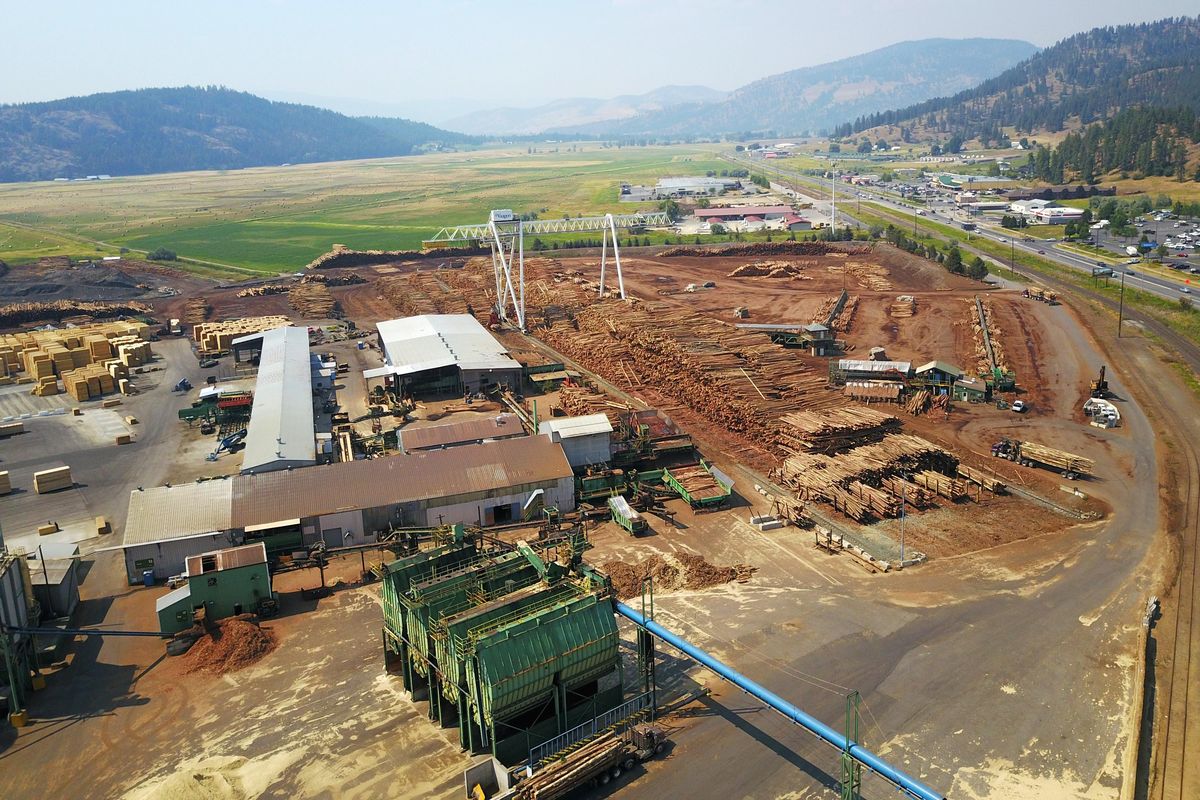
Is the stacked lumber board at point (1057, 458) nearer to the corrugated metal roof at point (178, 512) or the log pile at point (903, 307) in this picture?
the log pile at point (903, 307)

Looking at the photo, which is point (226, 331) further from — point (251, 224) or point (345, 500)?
point (251, 224)

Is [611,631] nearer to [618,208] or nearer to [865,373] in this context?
[865,373]

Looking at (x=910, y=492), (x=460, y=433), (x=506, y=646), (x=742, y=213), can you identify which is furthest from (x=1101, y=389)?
(x=742, y=213)

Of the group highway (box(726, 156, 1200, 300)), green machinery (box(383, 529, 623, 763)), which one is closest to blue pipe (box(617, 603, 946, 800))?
green machinery (box(383, 529, 623, 763))

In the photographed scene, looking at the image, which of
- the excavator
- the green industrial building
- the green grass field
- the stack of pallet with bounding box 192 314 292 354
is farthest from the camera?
the green grass field

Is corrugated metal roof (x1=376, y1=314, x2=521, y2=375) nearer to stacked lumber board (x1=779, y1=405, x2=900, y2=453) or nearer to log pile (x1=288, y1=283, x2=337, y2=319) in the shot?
log pile (x1=288, y1=283, x2=337, y2=319)

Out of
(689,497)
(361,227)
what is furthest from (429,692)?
(361,227)

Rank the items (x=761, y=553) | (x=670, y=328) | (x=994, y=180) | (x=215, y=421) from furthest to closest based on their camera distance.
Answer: (x=994, y=180) < (x=670, y=328) < (x=215, y=421) < (x=761, y=553)

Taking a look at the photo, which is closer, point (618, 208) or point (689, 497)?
point (689, 497)
